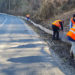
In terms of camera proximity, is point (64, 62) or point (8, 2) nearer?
point (64, 62)

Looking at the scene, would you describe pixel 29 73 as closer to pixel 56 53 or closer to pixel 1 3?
pixel 56 53

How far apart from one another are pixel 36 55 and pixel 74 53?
7.00 ft

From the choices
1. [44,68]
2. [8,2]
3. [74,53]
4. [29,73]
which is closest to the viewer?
[29,73]

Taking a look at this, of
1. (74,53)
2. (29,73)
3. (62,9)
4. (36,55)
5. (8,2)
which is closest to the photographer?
(29,73)

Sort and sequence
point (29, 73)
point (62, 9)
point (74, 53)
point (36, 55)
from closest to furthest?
point (29, 73) < point (74, 53) < point (36, 55) < point (62, 9)

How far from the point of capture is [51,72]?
7434mm

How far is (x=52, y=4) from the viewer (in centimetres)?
3662

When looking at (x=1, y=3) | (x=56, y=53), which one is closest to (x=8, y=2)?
(x=1, y=3)

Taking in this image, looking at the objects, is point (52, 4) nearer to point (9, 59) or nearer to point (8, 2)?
point (9, 59)

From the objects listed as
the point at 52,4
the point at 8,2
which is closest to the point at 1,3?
the point at 8,2

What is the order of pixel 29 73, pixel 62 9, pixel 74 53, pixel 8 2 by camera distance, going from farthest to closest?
pixel 8 2 < pixel 62 9 < pixel 74 53 < pixel 29 73

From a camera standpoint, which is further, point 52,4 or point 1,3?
point 1,3

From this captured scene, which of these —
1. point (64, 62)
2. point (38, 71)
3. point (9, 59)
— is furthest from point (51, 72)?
point (9, 59)

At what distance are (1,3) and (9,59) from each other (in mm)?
127202
